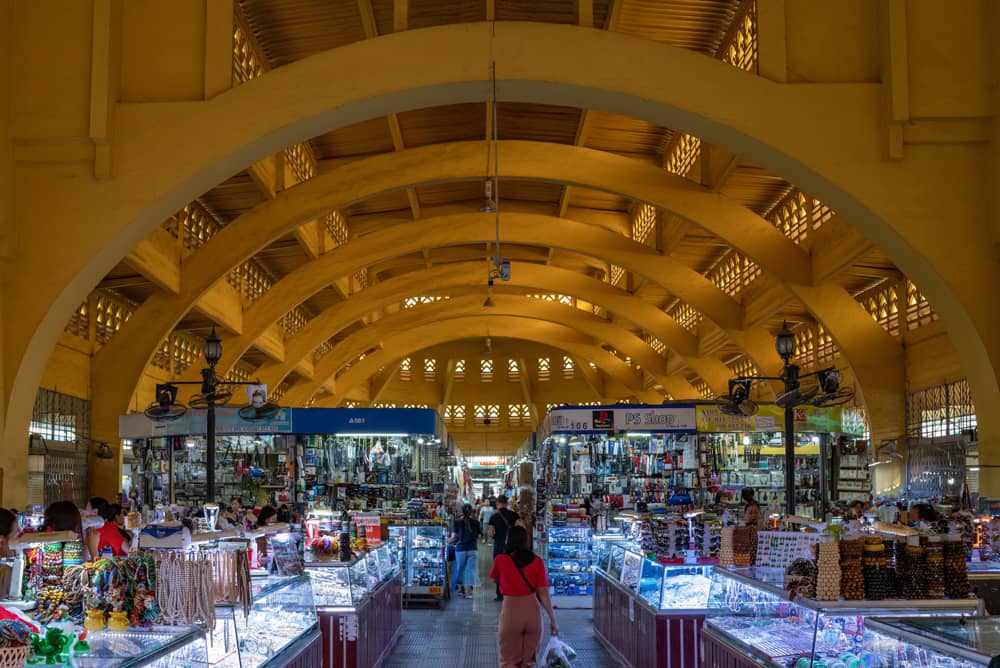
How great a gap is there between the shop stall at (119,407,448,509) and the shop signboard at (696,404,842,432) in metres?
4.24

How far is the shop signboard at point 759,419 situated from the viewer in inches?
667

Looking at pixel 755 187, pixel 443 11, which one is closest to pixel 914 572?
pixel 443 11

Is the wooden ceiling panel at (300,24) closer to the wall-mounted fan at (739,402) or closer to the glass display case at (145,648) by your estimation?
the wall-mounted fan at (739,402)

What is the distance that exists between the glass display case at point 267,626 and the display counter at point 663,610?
2564mm

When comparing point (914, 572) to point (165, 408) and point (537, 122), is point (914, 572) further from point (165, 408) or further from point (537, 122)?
point (537, 122)

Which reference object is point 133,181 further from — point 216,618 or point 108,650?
point 108,650

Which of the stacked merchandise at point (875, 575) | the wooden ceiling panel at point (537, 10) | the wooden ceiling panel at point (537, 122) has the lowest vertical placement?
the stacked merchandise at point (875, 575)

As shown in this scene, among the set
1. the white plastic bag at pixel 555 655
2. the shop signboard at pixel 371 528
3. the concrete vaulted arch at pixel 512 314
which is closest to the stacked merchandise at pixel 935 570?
the white plastic bag at pixel 555 655

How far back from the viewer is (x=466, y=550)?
54.3ft

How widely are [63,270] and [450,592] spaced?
790 cm

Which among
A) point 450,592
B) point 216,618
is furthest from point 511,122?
point 216,618

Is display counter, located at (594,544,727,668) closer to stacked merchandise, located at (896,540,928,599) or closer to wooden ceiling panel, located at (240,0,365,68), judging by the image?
stacked merchandise, located at (896,540,928,599)

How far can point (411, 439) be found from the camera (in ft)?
62.3

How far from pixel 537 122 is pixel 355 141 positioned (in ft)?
10.6
